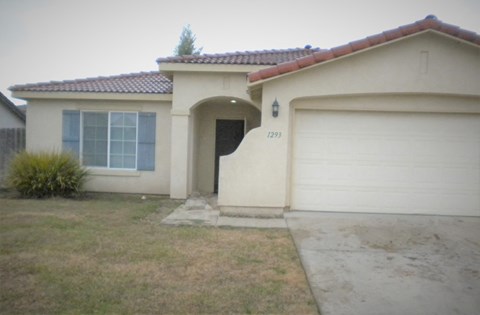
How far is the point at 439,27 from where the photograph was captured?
7.60m

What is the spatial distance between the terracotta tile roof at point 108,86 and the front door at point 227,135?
219cm

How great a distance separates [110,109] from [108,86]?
2.61 ft

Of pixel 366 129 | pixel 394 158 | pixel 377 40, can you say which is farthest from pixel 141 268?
pixel 377 40

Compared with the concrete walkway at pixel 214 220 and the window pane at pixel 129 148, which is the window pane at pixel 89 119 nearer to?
the window pane at pixel 129 148

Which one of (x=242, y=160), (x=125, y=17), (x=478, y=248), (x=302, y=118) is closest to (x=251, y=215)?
(x=242, y=160)

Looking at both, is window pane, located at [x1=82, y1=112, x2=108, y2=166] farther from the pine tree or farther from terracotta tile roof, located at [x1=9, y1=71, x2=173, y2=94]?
the pine tree

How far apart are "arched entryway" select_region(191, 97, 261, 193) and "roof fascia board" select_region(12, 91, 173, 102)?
1.75 meters

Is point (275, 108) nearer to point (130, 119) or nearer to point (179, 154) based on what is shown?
point (179, 154)

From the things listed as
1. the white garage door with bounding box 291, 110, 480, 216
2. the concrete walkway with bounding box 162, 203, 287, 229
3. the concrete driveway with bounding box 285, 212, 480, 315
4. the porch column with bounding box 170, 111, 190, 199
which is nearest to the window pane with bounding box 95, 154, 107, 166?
the porch column with bounding box 170, 111, 190, 199

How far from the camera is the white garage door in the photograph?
8.58 meters

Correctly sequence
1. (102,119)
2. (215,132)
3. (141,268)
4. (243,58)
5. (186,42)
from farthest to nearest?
1. (186,42)
2. (215,132)
3. (102,119)
4. (243,58)
5. (141,268)

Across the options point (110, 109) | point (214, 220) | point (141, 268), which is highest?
point (110, 109)

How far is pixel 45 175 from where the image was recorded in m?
10.2

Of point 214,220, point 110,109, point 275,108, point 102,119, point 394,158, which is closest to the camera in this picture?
point 214,220
